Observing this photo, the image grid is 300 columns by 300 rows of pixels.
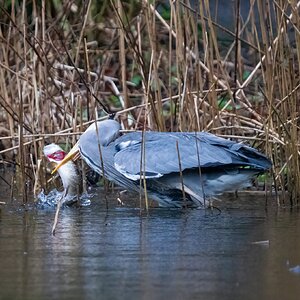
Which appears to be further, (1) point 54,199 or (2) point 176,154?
(1) point 54,199

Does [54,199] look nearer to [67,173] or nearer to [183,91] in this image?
[67,173]

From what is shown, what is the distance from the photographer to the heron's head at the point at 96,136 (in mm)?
7141

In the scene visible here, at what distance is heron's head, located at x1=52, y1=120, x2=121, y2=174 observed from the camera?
7141 mm

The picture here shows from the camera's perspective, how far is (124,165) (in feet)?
22.5

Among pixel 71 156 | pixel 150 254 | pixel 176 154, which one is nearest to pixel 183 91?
pixel 176 154

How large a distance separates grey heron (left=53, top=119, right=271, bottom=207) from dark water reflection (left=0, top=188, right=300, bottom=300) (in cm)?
22

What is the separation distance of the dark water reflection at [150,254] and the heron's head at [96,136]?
546 mm

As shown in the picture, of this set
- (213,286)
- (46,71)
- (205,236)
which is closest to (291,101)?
(205,236)

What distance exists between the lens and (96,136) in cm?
714

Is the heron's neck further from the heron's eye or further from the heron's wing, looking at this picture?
the heron's wing

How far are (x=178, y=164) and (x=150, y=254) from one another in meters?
1.97

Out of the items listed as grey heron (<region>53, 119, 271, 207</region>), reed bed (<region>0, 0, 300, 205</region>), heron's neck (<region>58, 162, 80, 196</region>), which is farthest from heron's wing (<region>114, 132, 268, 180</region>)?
heron's neck (<region>58, 162, 80, 196</region>)

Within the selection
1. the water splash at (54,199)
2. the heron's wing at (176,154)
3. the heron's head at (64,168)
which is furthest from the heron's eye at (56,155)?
the heron's wing at (176,154)

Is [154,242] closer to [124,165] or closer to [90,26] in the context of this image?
[124,165]
